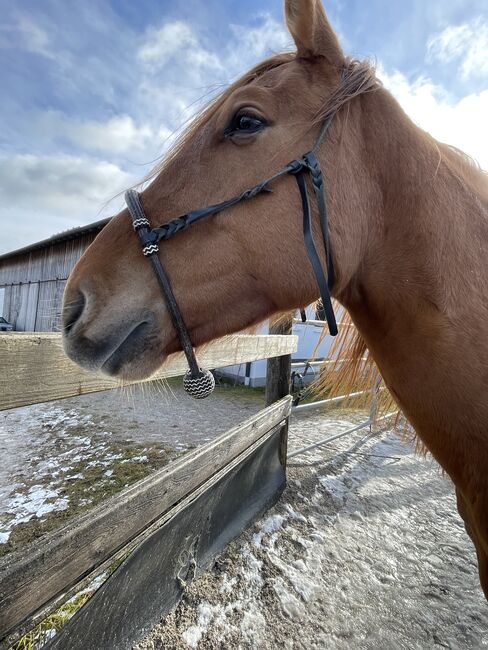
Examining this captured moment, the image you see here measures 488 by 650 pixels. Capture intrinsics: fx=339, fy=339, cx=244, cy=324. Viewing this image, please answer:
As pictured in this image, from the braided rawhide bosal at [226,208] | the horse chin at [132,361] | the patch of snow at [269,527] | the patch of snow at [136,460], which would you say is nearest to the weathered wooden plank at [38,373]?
the horse chin at [132,361]

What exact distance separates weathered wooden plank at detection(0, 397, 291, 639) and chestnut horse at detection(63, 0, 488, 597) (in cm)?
85

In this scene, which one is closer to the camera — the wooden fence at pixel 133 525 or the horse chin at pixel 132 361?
the horse chin at pixel 132 361

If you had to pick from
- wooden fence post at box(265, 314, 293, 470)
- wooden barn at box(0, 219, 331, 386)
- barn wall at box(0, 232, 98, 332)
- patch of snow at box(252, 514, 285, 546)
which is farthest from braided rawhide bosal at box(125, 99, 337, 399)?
barn wall at box(0, 232, 98, 332)

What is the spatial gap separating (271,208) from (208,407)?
6364 mm

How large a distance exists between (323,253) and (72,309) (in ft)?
2.74

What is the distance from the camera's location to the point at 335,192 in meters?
1.15

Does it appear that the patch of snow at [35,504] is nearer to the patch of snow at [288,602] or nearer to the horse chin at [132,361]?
the patch of snow at [288,602]

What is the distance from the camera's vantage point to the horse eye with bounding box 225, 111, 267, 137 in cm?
114

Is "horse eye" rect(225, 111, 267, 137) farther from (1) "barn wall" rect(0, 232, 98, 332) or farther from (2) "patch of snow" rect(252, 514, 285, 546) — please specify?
(1) "barn wall" rect(0, 232, 98, 332)

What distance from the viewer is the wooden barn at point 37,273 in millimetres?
13727

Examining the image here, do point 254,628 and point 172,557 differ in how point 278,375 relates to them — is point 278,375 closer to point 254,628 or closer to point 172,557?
point 172,557

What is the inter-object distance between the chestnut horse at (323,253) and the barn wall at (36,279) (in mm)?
12961

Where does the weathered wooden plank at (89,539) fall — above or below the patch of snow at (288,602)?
above

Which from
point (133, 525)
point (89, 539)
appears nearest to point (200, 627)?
point (133, 525)
